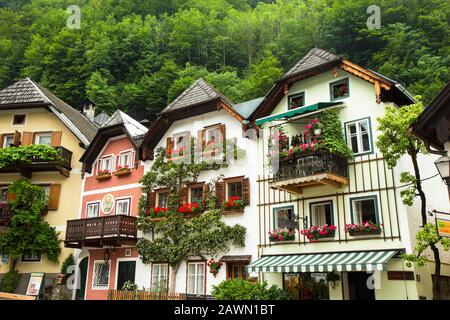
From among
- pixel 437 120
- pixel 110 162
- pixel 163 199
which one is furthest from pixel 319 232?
A: pixel 110 162

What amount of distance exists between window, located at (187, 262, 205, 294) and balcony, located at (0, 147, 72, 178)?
34.4ft

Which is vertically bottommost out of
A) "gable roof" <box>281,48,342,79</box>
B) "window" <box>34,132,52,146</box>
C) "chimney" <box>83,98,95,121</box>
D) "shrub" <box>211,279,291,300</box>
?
"shrub" <box>211,279,291,300</box>

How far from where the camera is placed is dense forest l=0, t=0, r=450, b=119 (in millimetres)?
36094

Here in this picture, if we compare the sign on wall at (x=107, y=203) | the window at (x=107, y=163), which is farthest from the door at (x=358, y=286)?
the window at (x=107, y=163)

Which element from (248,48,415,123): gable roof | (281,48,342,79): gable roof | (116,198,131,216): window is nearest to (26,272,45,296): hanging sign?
(116,198,131,216): window

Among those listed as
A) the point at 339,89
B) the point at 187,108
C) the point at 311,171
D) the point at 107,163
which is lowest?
the point at 311,171

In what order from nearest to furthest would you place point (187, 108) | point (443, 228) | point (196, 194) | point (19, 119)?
point (443, 228)
point (196, 194)
point (187, 108)
point (19, 119)

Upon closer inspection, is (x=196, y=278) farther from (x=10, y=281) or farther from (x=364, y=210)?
(x=10, y=281)

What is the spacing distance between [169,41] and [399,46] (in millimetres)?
24393

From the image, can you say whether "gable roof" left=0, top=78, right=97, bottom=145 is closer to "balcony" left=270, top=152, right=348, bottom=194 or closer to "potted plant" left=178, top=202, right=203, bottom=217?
"potted plant" left=178, top=202, right=203, bottom=217

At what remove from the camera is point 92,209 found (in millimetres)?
25344

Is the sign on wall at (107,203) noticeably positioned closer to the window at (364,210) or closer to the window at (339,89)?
the window at (339,89)

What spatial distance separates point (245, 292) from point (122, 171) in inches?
449
